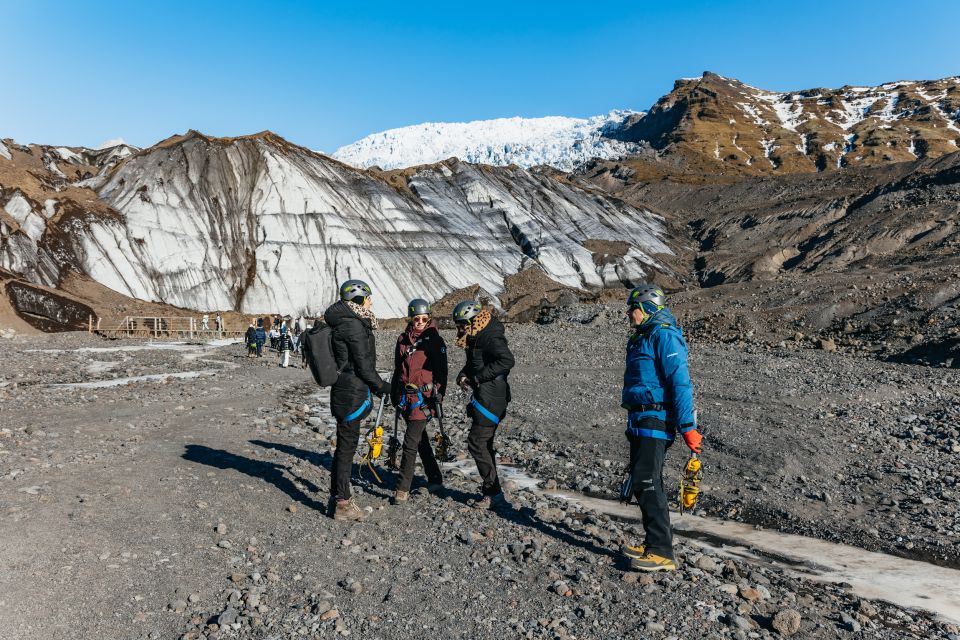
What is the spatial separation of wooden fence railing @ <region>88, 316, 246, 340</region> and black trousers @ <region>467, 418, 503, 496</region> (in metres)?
39.7

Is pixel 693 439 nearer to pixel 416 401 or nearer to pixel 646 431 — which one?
pixel 646 431

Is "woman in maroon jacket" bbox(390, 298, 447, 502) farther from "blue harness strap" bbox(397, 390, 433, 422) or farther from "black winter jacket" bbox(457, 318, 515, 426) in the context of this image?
"black winter jacket" bbox(457, 318, 515, 426)

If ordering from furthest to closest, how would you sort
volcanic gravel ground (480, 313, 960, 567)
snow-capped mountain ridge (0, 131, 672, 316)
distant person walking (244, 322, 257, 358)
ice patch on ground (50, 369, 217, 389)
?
snow-capped mountain ridge (0, 131, 672, 316) < distant person walking (244, 322, 257, 358) < ice patch on ground (50, 369, 217, 389) < volcanic gravel ground (480, 313, 960, 567)

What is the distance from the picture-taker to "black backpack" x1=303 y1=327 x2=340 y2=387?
764 centimetres

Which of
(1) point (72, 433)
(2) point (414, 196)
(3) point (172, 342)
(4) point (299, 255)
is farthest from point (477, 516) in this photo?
(2) point (414, 196)

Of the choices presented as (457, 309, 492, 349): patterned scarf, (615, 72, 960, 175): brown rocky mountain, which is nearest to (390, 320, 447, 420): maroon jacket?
(457, 309, 492, 349): patterned scarf

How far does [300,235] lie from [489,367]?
183 ft

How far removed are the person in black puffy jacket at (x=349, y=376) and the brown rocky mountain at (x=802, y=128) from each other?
14023cm

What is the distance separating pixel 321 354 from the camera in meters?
7.68

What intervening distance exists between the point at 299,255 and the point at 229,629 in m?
56.6

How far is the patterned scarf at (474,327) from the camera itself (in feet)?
27.6

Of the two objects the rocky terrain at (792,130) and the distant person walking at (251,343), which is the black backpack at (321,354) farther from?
the rocky terrain at (792,130)

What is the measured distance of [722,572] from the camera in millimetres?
6699

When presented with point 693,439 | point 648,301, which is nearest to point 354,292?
point 648,301
